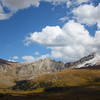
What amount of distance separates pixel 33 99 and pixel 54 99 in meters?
12.0

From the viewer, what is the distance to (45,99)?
508 feet

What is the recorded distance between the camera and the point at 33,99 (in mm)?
154250

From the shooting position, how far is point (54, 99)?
506ft

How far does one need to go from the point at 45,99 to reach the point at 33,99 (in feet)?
22.6

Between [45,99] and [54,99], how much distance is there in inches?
205
